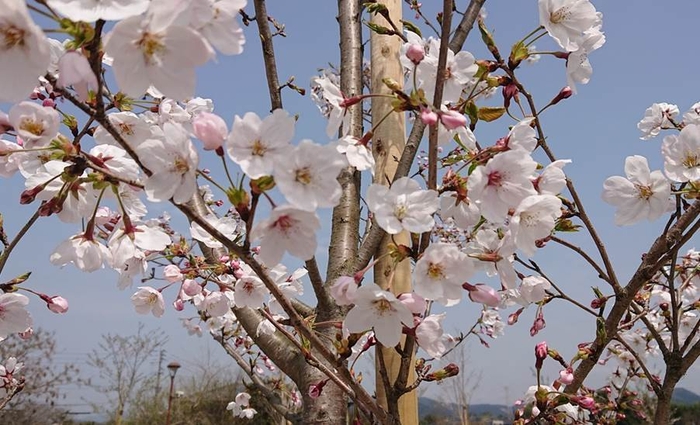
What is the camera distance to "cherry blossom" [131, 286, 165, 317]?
4.66 ft

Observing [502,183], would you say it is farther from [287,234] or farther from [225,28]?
[225,28]

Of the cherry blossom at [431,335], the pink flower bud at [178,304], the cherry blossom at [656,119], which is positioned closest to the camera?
the cherry blossom at [431,335]

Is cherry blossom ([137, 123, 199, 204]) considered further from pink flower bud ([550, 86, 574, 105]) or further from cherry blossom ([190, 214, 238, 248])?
pink flower bud ([550, 86, 574, 105])

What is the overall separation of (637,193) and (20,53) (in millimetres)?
1207

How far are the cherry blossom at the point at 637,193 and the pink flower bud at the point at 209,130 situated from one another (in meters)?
0.94

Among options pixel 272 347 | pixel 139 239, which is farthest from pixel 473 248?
pixel 272 347

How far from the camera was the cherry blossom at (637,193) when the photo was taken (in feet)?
3.77

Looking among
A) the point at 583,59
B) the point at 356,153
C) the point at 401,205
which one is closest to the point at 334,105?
the point at 356,153

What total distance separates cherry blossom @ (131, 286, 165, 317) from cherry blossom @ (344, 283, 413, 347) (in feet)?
2.69

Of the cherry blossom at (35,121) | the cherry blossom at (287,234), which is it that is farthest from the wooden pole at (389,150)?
the cherry blossom at (35,121)

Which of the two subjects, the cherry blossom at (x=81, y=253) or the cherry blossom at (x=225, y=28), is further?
the cherry blossom at (x=81, y=253)

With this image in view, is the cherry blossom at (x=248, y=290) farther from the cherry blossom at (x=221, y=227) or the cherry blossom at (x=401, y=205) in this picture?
the cherry blossom at (x=401, y=205)

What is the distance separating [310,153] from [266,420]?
433 inches

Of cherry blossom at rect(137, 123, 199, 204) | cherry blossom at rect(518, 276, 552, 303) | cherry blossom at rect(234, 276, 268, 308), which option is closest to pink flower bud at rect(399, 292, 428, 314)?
cherry blossom at rect(137, 123, 199, 204)
